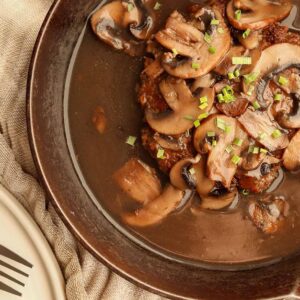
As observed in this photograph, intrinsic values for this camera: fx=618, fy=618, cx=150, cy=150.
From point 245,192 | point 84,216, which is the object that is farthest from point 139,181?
point 245,192

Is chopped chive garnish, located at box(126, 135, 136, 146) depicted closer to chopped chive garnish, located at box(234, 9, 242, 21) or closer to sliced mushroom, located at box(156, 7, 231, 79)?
sliced mushroom, located at box(156, 7, 231, 79)

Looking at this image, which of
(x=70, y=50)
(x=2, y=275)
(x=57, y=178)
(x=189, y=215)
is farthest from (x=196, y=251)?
(x=70, y=50)

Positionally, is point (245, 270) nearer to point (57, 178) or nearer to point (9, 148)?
point (57, 178)

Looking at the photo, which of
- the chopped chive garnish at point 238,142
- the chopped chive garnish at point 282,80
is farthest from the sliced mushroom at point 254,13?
the chopped chive garnish at point 238,142

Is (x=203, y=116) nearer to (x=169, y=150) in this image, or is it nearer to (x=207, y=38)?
(x=169, y=150)

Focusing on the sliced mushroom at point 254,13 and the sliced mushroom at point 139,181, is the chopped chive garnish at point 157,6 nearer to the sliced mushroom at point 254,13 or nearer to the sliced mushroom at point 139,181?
the sliced mushroom at point 254,13

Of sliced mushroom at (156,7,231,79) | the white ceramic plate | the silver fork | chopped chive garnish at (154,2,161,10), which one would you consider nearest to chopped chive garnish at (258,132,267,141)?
sliced mushroom at (156,7,231,79)
